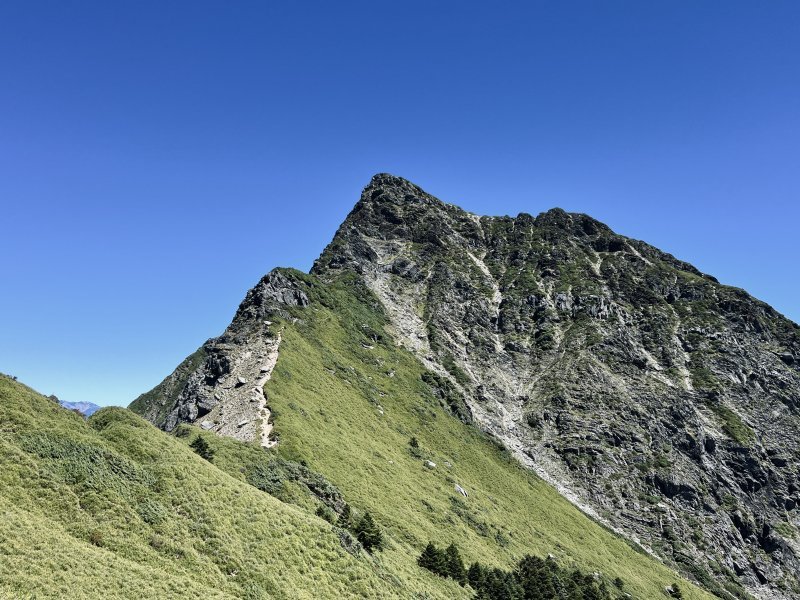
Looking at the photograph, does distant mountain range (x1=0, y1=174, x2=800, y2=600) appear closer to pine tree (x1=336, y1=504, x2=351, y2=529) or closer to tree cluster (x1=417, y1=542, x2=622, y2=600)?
tree cluster (x1=417, y1=542, x2=622, y2=600)

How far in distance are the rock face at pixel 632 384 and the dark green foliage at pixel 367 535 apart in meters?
83.4

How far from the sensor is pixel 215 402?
7644 centimetres

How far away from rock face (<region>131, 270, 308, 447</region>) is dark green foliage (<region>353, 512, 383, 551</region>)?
20505mm

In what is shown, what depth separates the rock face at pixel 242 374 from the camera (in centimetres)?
6750

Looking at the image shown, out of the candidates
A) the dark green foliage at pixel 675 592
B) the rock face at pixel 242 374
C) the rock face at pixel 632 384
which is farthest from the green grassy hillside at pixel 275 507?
the rock face at pixel 632 384

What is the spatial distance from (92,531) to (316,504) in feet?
76.9

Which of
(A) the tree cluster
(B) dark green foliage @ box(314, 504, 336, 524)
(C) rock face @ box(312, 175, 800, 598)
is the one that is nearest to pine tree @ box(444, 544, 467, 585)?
(A) the tree cluster

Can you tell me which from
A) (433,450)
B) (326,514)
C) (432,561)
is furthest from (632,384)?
(326,514)

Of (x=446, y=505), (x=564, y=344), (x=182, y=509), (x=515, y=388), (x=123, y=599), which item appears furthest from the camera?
(x=564, y=344)

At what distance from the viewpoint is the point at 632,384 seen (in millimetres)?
147000

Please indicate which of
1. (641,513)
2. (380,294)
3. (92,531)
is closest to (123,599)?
(92,531)

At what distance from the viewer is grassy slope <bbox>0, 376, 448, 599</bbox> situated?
2261 centimetres

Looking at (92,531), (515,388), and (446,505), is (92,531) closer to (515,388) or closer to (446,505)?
(446,505)

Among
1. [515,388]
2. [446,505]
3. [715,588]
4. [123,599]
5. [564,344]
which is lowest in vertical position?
[123,599]
